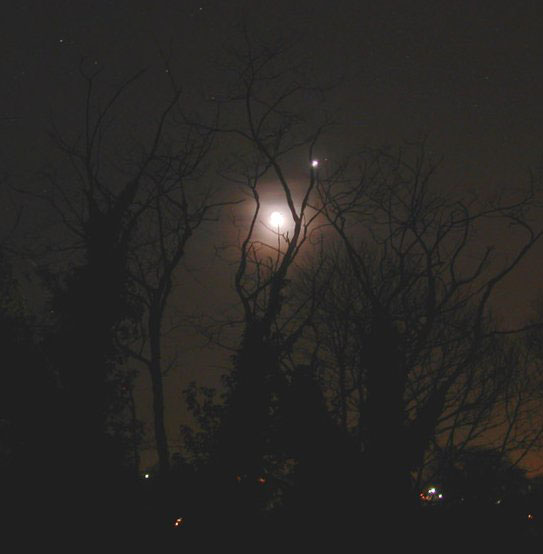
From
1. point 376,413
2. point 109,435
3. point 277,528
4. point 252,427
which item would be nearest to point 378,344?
point 376,413

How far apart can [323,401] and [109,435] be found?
446 cm

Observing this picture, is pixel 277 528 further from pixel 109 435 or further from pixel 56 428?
pixel 56 428

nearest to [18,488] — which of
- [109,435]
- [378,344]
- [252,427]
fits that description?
[109,435]

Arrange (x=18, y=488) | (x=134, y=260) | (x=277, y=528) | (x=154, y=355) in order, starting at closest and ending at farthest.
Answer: (x=18, y=488), (x=277, y=528), (x=154, y=355), (x=134, y=260)

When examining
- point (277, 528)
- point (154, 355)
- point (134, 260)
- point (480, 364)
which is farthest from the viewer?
point (480, 364)

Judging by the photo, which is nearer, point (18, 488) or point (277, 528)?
point (18, 488)

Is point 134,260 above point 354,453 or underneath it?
above

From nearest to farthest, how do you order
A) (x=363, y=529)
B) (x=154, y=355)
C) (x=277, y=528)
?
(x=363, y=529), (x=277, y=528), (x=154, y=355)

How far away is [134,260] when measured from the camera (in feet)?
51.8

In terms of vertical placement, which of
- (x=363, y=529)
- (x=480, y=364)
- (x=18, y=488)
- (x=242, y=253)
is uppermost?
(x=242, y=253)

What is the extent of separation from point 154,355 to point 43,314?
2417 mm

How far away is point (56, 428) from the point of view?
38.2ft

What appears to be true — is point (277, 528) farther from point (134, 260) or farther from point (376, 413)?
point (134, 260)

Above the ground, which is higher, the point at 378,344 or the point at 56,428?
the point at 378,344
